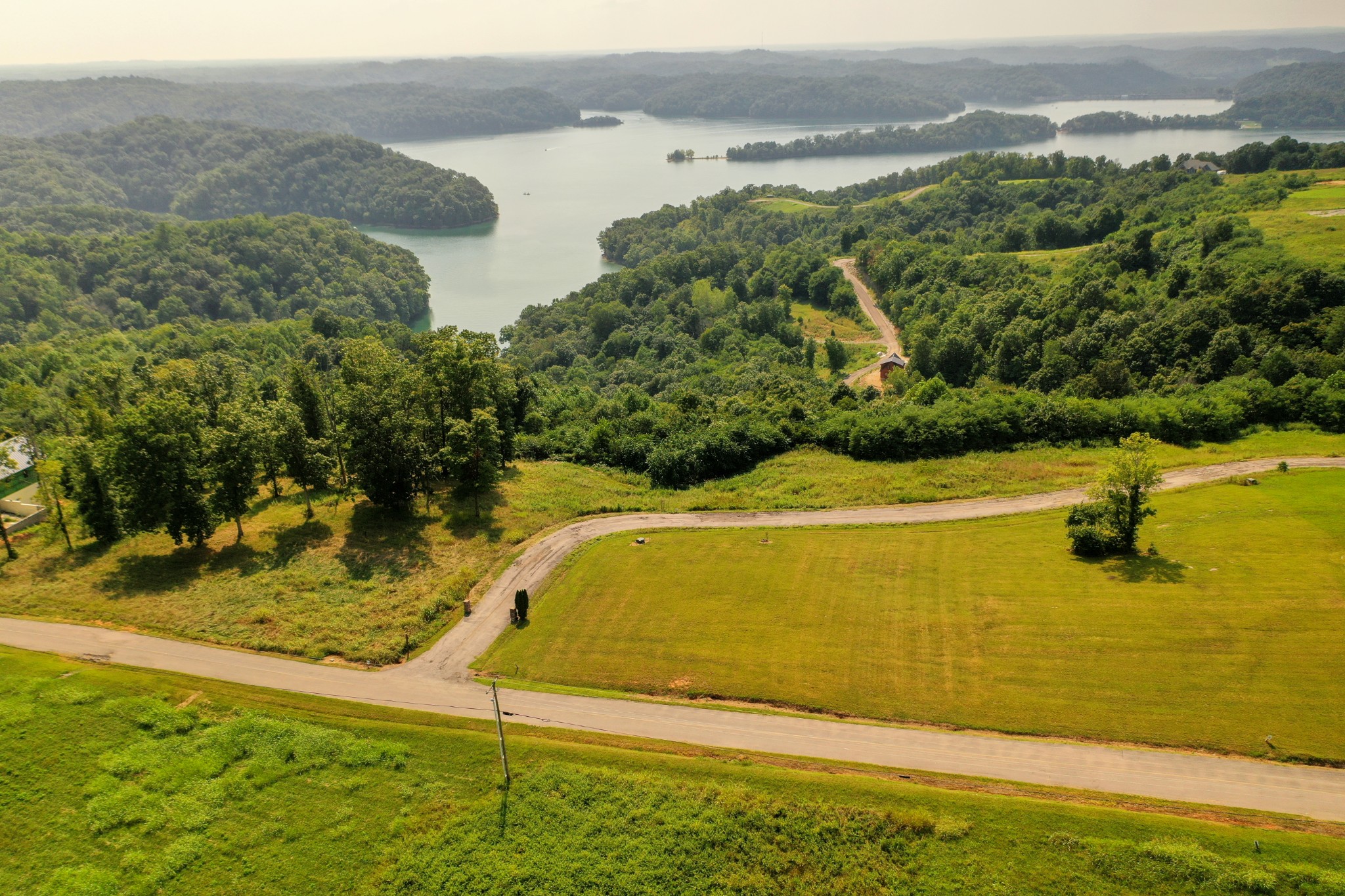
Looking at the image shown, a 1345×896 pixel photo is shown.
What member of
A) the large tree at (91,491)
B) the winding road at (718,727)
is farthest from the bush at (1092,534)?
the large tree at (91,491)

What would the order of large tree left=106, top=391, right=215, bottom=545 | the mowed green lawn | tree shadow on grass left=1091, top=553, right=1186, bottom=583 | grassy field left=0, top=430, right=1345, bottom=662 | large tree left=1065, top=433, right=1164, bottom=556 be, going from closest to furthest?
the mowed green lawn
grassy field left=0, top=430, right=1345, bottom=662
tree shadow on grass left=1091, top=553, right=1186, bottom=583
large tree left=1065, top=433, right=1164, bottom=556
large tree left=106, top=391, right=215, bottom=545

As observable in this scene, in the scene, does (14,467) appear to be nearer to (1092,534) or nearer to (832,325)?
(1092,534)

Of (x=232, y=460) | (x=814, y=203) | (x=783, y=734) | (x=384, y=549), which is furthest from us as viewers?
(x=814, y=203)

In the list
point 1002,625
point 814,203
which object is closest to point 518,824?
point 1002,625

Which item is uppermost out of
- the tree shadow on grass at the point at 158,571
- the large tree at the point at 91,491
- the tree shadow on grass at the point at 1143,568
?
the large tree at the point at 91,491

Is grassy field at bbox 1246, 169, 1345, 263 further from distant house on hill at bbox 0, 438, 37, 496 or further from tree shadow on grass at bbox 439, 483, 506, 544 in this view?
distant house on hill at bbox 0, 438, 37, 496

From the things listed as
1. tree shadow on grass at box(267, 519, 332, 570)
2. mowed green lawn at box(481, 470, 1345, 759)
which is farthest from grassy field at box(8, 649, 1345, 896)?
tree shadow on grass at box(267, 519, 332, 570)

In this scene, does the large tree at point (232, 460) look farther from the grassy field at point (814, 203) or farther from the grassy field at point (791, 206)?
the grassy field at point (814, 203)
